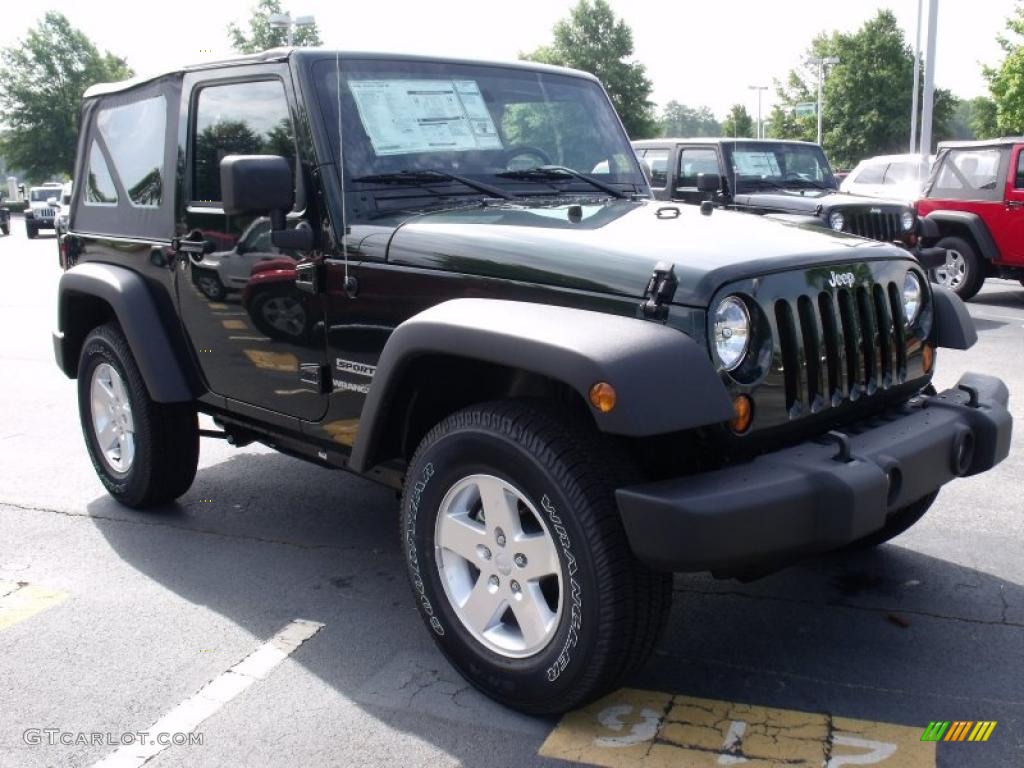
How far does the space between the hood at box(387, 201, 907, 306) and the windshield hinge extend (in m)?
0.03

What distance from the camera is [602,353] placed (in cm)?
273

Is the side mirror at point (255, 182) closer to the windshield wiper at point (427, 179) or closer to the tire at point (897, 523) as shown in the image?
the windshield wiper at point (427, 179)

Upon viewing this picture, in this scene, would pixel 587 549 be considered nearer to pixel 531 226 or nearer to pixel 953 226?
pixel 531 226

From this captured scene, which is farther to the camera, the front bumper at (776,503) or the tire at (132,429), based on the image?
the tire at (132,429)

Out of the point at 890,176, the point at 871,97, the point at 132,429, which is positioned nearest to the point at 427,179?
the point at 132,429

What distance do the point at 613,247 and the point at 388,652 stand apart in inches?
61.5

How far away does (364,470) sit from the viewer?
360cm

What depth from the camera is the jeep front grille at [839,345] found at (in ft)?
10.1

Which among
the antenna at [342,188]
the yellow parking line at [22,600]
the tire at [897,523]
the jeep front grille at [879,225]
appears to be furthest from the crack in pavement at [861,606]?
the jeep front grille at [879,225]

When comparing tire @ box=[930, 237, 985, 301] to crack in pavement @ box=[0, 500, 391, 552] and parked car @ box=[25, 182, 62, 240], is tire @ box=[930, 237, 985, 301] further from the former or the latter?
parked car @ box=[25, 182, 62, 240]

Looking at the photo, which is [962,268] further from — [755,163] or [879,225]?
[755,163]

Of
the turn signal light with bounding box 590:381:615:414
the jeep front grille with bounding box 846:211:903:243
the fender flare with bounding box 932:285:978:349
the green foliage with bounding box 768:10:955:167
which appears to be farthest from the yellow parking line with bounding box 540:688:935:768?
the green foliage with bounding box 768:10:955:167

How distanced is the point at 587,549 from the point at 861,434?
37.2 inches

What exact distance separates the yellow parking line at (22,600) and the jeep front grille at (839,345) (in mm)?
2877
